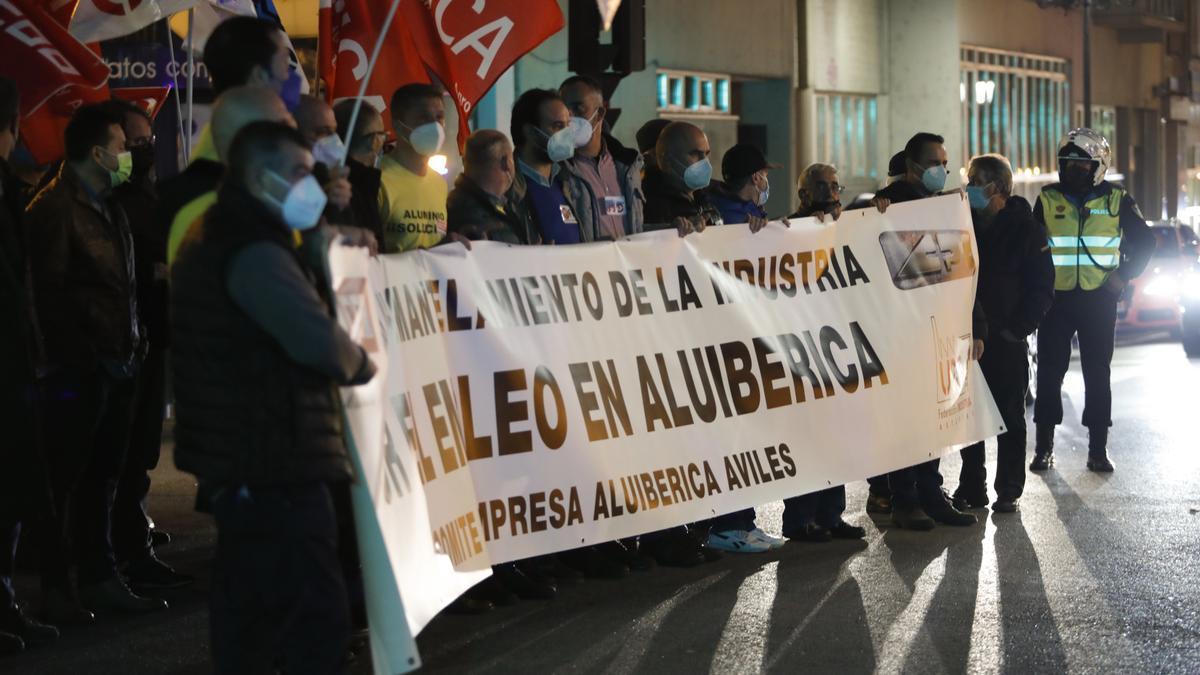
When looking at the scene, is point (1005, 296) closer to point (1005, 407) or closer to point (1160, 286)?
point (1005, 407)

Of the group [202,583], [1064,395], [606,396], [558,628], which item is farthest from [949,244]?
[1064,395]

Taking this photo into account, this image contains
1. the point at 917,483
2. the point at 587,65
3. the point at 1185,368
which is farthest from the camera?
the point at 1185,368

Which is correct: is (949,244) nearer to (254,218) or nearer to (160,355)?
(160,355)

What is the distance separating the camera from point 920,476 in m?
9.26

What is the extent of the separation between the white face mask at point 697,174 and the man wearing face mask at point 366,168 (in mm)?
1869

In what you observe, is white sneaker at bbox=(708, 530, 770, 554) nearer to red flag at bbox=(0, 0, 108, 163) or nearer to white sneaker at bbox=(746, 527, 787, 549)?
white sneaker at bbox=(746, 527, 787, 549)

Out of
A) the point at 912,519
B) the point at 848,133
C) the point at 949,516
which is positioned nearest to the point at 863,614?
the point at 912,519

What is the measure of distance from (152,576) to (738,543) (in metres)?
2.69

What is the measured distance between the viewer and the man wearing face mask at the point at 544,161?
26.4ft

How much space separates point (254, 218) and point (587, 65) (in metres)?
6.62

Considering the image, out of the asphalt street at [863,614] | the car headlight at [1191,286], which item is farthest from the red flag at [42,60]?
the car headlight at [1191,286]

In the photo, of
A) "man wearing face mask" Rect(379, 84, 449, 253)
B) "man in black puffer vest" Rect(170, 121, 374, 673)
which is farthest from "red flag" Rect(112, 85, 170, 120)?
"man in black puffer vest" Rect(170, 121, 374, 673)

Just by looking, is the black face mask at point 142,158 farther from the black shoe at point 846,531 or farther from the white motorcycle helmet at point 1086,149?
the white motorcycle helmet at point 1086,149

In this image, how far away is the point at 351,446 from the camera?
5.11m
